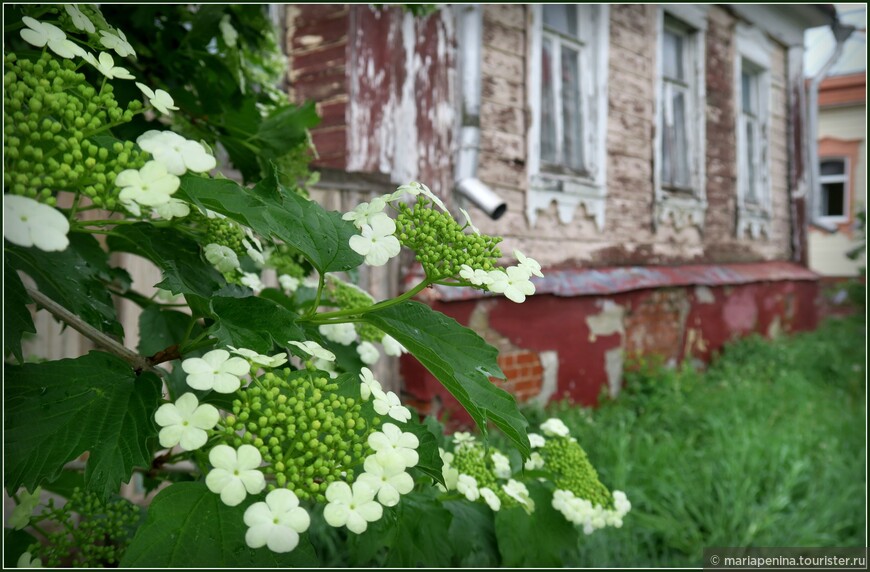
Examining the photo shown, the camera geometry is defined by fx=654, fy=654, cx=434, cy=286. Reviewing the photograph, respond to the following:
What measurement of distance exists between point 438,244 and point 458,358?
0.43 feet

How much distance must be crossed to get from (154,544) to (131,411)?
156 millimetres

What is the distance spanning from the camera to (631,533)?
264cm

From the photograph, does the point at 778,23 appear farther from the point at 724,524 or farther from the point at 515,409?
the point at 515,409

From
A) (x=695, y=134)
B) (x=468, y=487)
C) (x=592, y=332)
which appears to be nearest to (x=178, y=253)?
(x=468, y=487)

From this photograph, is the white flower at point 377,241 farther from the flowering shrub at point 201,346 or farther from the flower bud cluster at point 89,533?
the flower bud cluster at point 89,533

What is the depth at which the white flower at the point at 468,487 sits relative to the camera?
98 centimetres

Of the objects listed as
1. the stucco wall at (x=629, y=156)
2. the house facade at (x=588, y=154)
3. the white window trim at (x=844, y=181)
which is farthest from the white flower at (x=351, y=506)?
the white window trim at (x=844, y=181)

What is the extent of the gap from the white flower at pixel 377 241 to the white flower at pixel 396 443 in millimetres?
170

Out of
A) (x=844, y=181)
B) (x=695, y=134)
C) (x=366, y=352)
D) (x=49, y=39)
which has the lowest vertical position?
(x=366, y=352)

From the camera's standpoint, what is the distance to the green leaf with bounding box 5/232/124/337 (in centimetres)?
72

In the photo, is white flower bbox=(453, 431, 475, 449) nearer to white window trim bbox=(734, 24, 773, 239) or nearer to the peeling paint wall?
Result: the peeling paint wall

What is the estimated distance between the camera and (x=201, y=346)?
751 millimetres

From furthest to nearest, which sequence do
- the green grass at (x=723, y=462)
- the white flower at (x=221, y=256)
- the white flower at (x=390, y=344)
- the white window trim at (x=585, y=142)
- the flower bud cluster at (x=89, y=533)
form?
the white window trim at (x=585, y=142)
the green grass at (x=723, y=462)
the white flower at (x=390, y=344)
the flower bud cluster at (x=89, y=533)
the white flower at (x=221, y=256)

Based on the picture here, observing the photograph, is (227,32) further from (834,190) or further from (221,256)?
(834,190)
